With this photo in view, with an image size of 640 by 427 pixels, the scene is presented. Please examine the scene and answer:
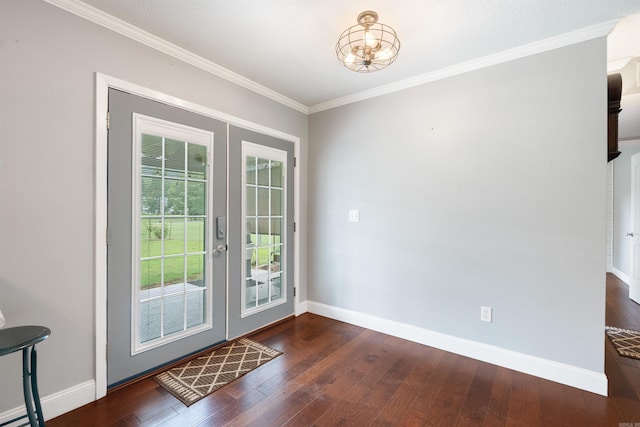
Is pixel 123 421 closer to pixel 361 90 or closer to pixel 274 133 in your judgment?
pixel 274 133

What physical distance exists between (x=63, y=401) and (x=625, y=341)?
466cm

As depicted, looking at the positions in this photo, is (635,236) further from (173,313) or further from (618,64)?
(173,313)

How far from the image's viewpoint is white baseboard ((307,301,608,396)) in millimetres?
2059

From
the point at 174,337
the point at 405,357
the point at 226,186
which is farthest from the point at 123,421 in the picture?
the point at 405,357

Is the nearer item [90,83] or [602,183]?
[90,83]

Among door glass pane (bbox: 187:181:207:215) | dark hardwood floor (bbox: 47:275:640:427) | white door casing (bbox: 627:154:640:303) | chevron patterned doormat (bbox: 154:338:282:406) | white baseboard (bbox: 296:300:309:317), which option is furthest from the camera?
white door casing (bbox: 627:154:640:303)

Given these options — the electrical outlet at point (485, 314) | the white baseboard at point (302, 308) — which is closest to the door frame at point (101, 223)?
the white baseboard at point (302, 308)

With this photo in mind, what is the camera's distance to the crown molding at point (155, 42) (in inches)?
72.1

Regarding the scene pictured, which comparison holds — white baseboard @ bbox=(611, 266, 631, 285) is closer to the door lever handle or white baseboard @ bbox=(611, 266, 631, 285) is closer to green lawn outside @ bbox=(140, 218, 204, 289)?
the door lever handle

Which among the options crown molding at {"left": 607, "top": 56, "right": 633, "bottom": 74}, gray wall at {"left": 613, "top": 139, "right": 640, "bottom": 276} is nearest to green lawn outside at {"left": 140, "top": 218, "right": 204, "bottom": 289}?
crown molding at {"left": 607, "top": 56, "right": 633, "bottom": 74}

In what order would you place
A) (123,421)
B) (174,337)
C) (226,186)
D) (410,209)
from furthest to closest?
(410,209)
(226,186)
(174,337)
(123,421)

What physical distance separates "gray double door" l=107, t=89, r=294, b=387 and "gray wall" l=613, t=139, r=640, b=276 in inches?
238

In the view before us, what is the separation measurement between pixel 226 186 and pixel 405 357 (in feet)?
7.35

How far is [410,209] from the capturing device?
2863mm
